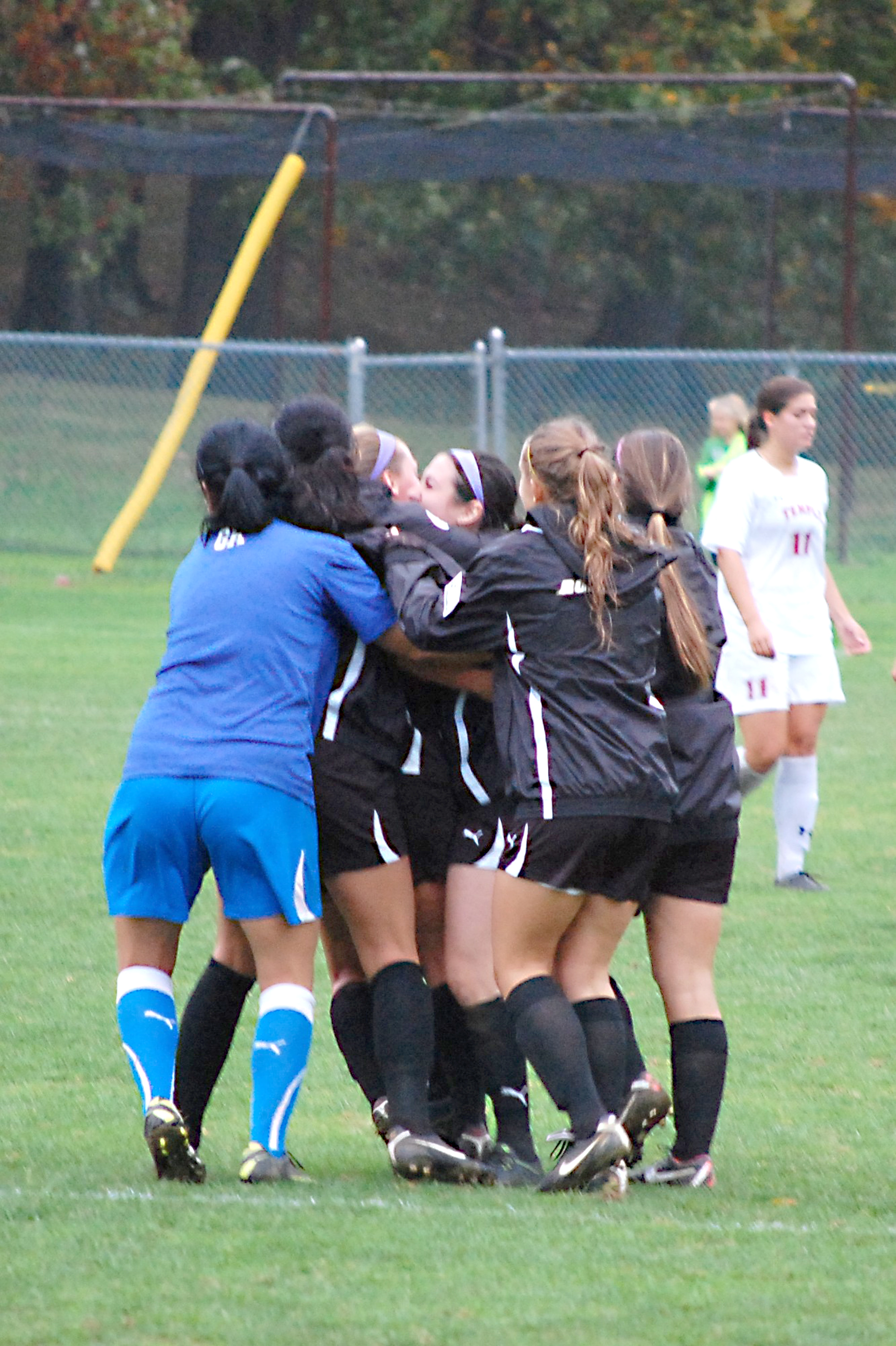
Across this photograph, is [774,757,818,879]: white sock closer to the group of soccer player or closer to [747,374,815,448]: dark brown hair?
[747,374,815,448]: dark brown hair

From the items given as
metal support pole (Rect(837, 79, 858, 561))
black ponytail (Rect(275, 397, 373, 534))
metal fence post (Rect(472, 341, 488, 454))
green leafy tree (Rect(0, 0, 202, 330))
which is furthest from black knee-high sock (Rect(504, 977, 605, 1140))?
green leafy tree (Rect(0, 0, 202, 330))

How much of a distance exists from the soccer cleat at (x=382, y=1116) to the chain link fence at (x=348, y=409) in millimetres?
10996

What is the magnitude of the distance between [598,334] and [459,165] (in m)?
10.1

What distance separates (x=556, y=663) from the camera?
4137 millimetres

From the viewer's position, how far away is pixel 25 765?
10.1 meters

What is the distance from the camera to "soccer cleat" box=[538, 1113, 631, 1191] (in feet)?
13.3

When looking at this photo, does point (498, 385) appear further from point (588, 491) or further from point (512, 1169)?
point (512, 1169)

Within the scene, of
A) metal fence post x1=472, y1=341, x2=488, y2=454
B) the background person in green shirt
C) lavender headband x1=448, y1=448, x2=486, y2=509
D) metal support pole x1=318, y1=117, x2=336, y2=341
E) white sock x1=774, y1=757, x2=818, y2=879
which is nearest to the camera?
lavender headband x1=448, y1=448, x2=486, y2=509

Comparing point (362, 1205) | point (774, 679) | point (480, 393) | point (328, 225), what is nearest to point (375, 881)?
point (362, 1205)

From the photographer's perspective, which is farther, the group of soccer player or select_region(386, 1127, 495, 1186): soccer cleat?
select_region(386, 1127, 495, 1186): soccer cleat

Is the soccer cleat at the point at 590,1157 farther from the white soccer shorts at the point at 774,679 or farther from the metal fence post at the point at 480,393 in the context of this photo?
the metal fence post at the point at 480,393

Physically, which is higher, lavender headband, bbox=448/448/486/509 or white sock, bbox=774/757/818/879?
lavender headband, bbox=448/448/486/509

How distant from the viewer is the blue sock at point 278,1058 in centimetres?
421

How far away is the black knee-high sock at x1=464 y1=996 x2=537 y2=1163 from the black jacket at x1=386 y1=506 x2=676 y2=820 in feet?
1.83
